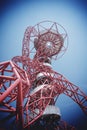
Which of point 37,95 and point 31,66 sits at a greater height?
point 31,66

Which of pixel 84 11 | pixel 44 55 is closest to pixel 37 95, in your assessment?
pixel 44 55

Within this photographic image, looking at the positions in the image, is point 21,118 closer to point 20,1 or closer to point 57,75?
point 57,75

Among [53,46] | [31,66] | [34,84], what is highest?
[53,46]

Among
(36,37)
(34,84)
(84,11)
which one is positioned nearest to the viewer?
(84,11)

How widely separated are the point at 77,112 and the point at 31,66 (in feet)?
44.3

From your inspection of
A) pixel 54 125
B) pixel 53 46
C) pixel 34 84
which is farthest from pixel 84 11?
A: pixel 54 125

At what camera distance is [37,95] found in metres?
18.3

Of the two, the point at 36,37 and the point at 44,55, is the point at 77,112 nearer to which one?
the point at 44,55

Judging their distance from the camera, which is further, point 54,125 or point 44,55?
point 44,55

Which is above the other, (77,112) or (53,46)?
(53,46)

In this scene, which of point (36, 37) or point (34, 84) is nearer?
point (34, 84)

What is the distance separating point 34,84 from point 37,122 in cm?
513

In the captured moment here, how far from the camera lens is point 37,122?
1716cm

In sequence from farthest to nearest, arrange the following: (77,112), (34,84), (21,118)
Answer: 1. (77,112)
2. (34,84)
3. (21,118)
